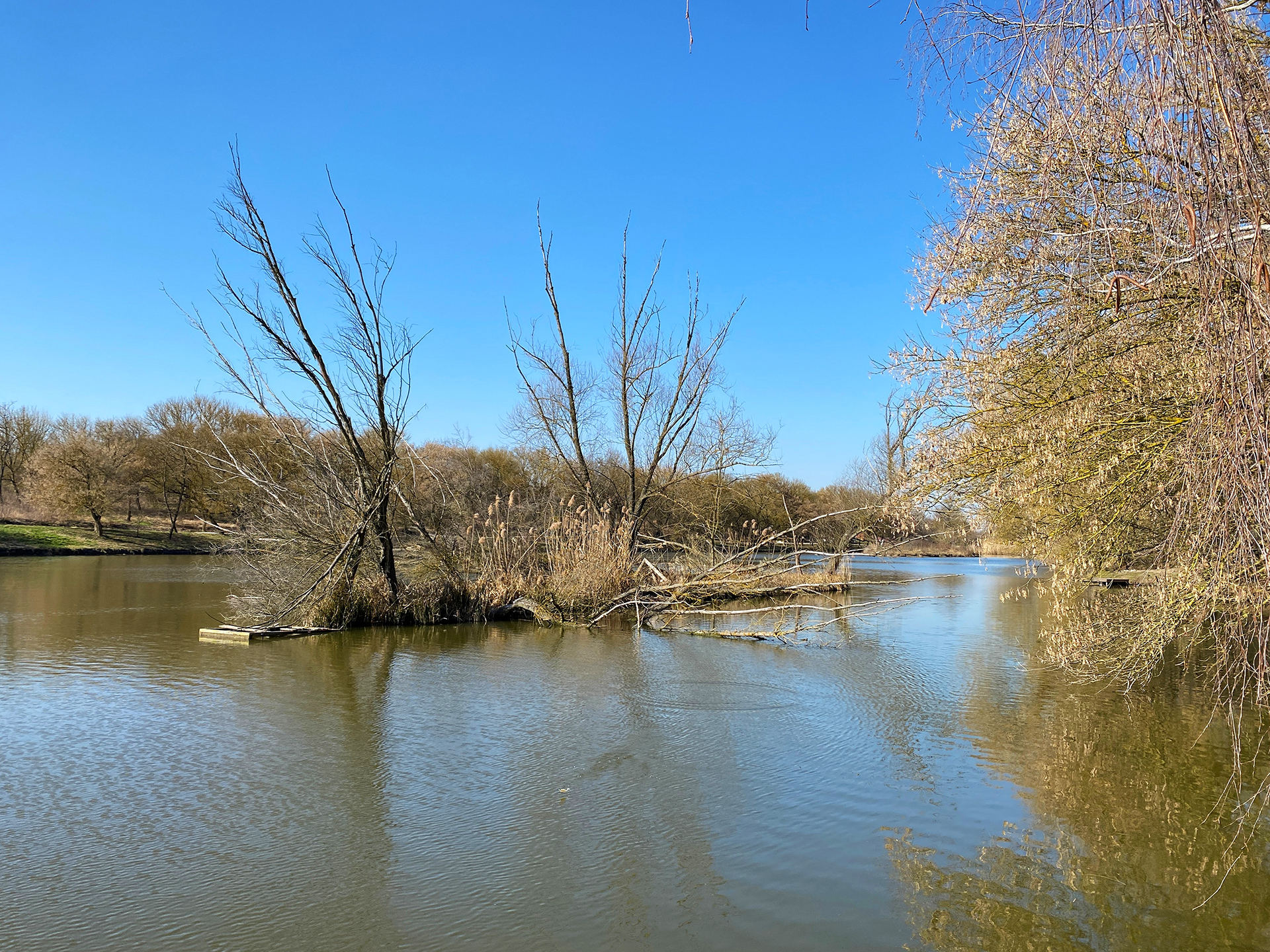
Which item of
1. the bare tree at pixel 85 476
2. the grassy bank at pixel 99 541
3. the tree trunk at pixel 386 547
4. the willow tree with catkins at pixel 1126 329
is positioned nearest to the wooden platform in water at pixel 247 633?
the tree trunk at pixel 386 547

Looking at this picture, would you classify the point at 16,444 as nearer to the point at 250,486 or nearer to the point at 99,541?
the point at 99,541

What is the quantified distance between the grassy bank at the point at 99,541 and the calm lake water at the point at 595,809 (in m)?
21.7

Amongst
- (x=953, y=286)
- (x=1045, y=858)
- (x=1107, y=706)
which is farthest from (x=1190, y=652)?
(x=1045, y=858)

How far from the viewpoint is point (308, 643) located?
10.5 m

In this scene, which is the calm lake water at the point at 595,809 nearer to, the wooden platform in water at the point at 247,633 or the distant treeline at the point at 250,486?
the wooden platform in water at the point at 247,633

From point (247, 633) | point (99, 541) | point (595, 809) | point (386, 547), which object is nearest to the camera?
point (595, 809)

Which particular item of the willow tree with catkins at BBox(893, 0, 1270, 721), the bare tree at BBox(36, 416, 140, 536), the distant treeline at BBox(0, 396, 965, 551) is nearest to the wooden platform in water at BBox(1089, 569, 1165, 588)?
the willow tree with catkins at BBox(893, 0, 1270, 721)

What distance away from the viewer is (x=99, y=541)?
30766 mm

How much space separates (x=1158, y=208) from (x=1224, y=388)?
84 centimetres

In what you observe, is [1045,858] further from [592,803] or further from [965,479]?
[965,479]

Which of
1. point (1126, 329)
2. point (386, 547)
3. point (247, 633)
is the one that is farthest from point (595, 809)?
point (386, 547)

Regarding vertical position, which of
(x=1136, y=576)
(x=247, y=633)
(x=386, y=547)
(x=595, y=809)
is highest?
(x=386, y=547)

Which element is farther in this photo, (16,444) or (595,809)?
(16,444)

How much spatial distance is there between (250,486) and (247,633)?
1073 cm
